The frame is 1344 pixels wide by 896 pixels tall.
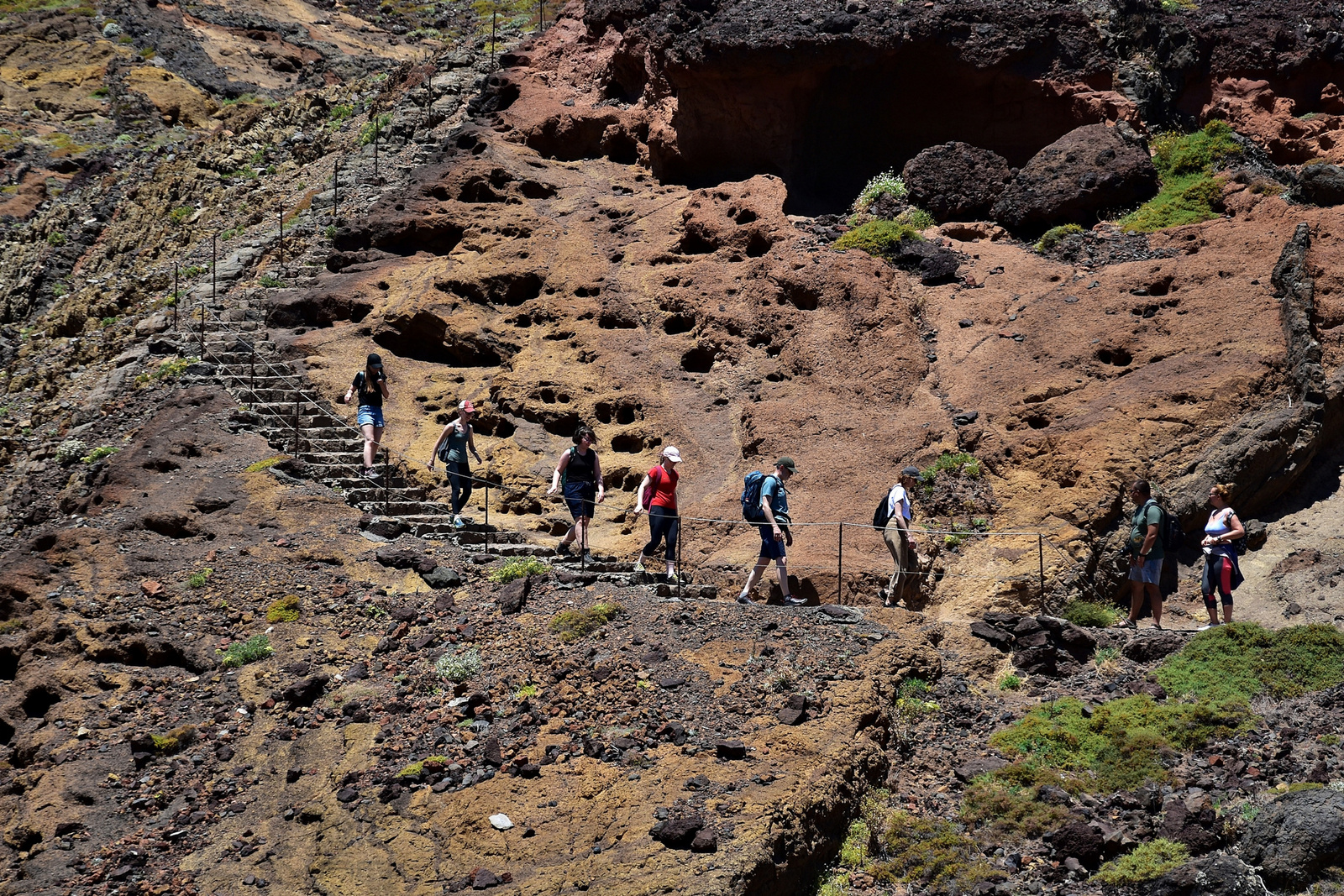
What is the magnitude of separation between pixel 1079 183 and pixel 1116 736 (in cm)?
1109

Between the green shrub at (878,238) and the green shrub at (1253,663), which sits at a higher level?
the green shrub at (878,238)

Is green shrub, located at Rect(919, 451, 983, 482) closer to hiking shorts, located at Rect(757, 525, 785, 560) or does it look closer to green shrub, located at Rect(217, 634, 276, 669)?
hiking shorts, located at Rect(757, 525, 785, 560)

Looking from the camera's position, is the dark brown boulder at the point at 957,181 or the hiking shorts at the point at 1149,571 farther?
the dark brown boulder at the point at 957,181

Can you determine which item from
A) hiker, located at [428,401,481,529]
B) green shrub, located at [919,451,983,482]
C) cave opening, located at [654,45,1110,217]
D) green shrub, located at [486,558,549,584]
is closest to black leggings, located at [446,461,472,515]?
hiker, located at [428,401,481,529]

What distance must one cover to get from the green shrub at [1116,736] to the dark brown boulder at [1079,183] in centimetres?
1014

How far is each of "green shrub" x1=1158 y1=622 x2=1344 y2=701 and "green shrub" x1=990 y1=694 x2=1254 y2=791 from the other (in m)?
0.39

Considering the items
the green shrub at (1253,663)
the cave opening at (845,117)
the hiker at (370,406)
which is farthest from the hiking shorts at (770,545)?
the cave opening at (845,117)

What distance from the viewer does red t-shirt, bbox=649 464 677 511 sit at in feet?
45.1

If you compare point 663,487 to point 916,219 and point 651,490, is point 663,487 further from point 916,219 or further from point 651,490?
point 916,219

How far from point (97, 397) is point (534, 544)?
25.2 feet

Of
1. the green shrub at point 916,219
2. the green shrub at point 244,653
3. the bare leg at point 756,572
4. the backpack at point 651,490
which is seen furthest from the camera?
the green shrub at point 916,219

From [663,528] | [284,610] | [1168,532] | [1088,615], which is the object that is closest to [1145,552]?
[1168,532]

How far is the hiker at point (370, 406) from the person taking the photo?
16078 mm

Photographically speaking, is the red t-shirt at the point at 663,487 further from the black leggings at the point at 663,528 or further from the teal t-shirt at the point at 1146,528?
the teal t-shirt at the point at 1146,528
